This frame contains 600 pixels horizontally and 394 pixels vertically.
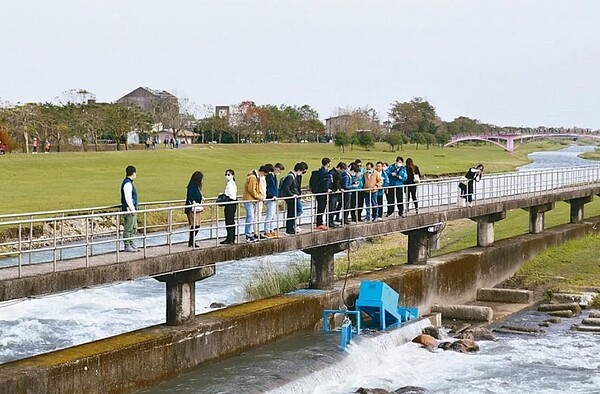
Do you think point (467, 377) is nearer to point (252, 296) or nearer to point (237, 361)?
point (237, 361)

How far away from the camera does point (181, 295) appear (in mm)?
20312

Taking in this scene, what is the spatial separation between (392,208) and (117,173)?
4599 centimetres

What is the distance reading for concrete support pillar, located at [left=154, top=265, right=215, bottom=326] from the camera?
66.2 ft

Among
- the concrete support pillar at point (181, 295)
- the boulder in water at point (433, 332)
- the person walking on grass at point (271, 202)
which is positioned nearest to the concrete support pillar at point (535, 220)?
the boulder in water at point (433, 332)

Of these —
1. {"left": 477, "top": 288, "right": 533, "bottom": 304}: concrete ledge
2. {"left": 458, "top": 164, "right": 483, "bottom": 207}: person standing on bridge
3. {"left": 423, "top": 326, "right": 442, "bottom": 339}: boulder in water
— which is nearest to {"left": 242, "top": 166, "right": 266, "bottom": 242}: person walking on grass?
{"left": 423, "top": 326, "right": 442, "bottom": 339}: boulder in water

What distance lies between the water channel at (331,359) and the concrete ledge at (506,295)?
192cm

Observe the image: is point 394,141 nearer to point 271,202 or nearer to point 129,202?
point 271,202

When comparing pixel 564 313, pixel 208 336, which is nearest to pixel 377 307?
pixel 208 336

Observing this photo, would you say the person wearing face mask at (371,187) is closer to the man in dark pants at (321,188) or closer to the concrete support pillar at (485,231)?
the man in dark pants at (321,188)

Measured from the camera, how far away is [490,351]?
23.8 metres

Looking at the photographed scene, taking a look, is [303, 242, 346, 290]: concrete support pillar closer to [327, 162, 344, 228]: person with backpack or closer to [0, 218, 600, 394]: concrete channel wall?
[0, 218, 600, 394]: concrete channel wall

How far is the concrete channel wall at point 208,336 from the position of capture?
16.5m

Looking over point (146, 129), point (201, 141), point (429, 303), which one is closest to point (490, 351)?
point (429, 303)

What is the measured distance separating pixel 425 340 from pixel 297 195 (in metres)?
4.98
